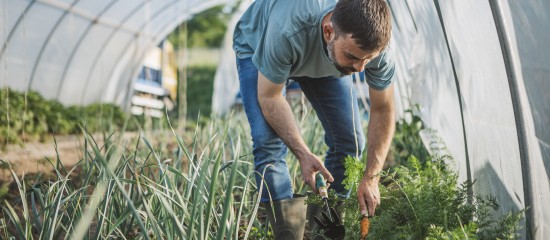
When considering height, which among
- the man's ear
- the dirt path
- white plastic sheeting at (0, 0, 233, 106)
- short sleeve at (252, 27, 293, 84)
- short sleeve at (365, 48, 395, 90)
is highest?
white plastic sheeting at (0, 0, 233, 106)

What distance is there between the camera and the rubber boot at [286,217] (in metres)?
2.25

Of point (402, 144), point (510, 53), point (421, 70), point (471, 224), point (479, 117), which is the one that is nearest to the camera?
point (471, 224)

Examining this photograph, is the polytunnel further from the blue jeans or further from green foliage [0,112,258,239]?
green foliage [0,112,258,239]

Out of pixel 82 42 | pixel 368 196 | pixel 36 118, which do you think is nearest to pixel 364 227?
pixel 368 196

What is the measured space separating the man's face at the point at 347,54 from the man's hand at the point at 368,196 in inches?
14.6

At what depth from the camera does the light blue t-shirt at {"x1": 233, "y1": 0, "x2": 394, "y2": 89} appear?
6.79 ft

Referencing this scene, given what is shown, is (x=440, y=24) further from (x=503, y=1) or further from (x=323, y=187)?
(x=323, y=187)

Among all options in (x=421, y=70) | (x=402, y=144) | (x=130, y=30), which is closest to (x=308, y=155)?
Result: (x=421, y=70)

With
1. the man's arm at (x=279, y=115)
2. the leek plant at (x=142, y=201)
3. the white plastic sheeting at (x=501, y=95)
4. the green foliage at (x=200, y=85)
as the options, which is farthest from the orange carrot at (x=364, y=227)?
the green foliage at (x=200, y=85)

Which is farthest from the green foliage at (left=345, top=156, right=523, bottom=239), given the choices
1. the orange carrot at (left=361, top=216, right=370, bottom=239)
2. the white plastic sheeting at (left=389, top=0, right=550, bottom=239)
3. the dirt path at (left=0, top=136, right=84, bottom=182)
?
the dirt path at (left=0, top=136, right=84, bottom=182)

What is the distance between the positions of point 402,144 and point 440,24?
1407 millimetres

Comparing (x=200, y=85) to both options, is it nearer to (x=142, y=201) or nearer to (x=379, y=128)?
(x=379, y=128)

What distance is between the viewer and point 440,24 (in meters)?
2.66

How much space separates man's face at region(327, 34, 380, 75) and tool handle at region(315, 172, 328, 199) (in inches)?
14.8
